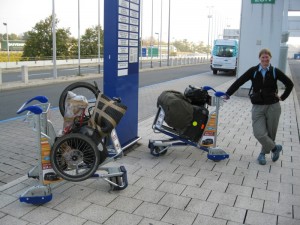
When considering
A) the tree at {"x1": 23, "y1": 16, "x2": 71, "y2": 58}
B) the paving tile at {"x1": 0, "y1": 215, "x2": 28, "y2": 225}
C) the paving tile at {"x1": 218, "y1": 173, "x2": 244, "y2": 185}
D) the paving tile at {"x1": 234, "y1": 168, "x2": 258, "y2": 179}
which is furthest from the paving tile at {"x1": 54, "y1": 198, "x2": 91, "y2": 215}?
the tree at {"x1": 23, "y1": 16, "x2": 71, "y2": 58}

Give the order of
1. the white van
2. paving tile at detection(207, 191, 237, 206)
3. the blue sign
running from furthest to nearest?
the white van
the blue sign
paving tile at detection(207, 191, 237, 206)

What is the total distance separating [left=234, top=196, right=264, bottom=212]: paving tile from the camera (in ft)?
12.5

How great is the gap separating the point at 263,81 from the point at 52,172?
3118mm

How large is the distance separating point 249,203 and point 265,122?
1654 mm

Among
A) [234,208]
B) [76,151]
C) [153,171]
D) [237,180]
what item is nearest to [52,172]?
[76,151]

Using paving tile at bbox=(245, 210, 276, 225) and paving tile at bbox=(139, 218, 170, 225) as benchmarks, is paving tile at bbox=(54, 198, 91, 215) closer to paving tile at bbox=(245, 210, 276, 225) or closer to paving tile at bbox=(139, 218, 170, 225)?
paving tile at bbox=(139, 218, 170, 225)

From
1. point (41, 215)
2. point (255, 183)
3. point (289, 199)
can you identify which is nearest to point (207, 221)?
point (289, 199)

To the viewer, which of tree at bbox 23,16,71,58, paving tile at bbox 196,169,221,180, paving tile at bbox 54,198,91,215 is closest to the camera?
paving tile at bbox 54,198,91,215

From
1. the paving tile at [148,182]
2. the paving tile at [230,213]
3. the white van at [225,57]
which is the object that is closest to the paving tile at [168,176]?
the paving tile at [148,182]

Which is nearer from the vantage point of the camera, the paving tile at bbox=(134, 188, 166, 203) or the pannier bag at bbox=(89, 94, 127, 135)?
the pannier bag at bbox=(89, 94, 127, 135)

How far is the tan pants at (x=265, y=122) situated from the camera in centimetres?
510

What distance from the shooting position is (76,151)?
12.3 feet

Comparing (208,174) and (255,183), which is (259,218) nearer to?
(255,183)

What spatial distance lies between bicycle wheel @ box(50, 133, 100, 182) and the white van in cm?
2302
